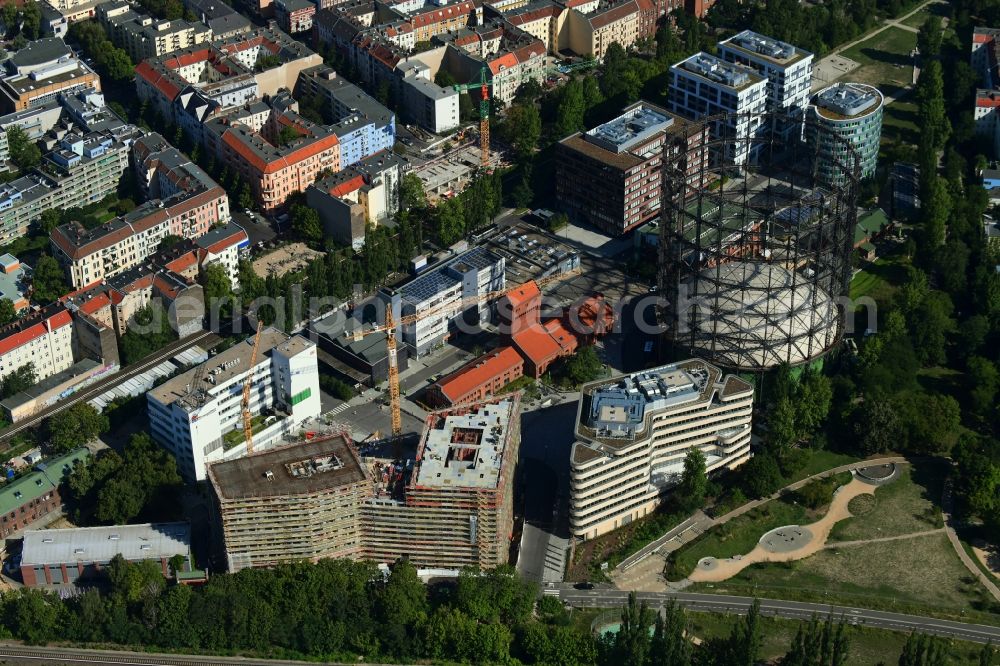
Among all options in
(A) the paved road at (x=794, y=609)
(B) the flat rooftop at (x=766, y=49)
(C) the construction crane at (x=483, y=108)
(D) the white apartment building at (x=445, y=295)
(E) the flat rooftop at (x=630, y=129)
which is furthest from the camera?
(C) the construction crane at (x=483, y=108)

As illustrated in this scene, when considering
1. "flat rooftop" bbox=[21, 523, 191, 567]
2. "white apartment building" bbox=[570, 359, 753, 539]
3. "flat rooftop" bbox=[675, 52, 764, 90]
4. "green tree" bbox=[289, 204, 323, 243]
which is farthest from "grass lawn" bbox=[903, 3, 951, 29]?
"flat rooftop" bbox=[21, 523, 191, 567]

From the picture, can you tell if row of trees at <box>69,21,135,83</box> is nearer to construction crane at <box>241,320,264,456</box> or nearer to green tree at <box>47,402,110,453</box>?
green tree at <box>47,402,110,453</box>

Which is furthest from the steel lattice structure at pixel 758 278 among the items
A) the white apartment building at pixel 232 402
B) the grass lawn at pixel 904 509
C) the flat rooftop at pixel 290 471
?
the flat rooftop at pixel 290 471

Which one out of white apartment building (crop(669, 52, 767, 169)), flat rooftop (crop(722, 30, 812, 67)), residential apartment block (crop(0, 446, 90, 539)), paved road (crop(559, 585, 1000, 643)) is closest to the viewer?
paved road (crop(559, 585, 1000, 643))

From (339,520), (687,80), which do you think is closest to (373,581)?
(339,520)

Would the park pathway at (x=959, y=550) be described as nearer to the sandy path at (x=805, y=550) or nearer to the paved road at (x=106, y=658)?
the sandy path at (x=805, y=550)
